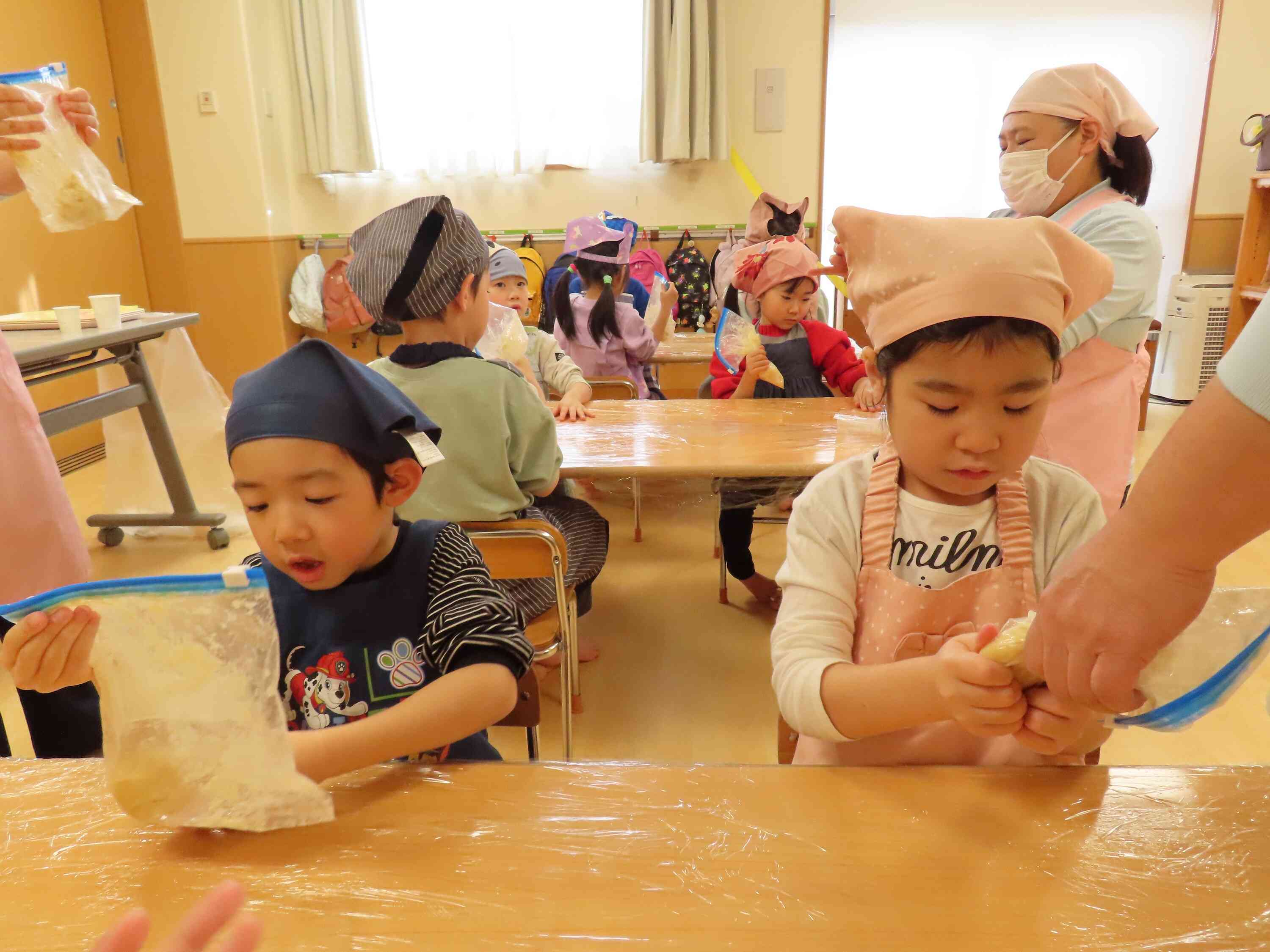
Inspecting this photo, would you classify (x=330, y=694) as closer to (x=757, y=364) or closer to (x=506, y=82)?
(x=757, y=364)

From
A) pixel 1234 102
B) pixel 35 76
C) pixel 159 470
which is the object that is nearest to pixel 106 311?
pixel 159 470

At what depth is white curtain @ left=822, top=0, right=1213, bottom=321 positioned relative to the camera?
17.3 ft

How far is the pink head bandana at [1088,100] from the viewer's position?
6.40ft

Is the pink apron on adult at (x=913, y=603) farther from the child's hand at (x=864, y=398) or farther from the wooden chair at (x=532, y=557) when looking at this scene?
the child's hand at (x=864, y=398)

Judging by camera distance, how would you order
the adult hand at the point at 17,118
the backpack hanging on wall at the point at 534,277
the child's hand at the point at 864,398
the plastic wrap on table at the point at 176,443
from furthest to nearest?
the backpack hanging on wall at the point at 534,277 → the plastic wrap on table at the point at 176,443 → the child's hand at the point at 864,398 → the adult hand at the point at 17,118

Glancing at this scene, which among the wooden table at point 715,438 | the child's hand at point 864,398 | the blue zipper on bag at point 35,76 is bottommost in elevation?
the wooden table at point 715,438

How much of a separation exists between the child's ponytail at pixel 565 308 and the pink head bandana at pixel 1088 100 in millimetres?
1946

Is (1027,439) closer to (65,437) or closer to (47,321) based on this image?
(47,321)

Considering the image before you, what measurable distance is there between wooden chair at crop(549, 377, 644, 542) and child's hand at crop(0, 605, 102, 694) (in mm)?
2537

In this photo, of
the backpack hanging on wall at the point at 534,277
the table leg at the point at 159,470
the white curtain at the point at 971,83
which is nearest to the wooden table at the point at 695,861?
the table leg at the point at 159,470

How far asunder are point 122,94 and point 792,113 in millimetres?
4126

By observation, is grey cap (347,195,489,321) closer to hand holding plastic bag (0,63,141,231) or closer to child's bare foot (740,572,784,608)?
hand holding plastic bag (0,63,141,231)

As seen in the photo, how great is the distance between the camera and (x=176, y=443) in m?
3.84

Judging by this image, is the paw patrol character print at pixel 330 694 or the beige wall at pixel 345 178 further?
the beige wall at pixel 345 178
